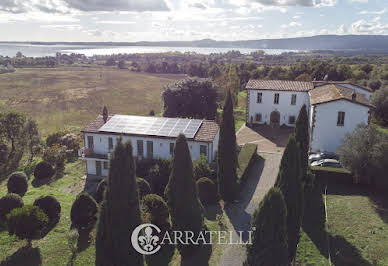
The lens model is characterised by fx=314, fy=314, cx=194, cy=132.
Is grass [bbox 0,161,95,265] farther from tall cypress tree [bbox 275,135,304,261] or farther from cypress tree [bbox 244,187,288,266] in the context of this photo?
tall cypress tree [bbox 275,135,304,261]

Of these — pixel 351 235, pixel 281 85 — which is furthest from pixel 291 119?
pixel 351 235

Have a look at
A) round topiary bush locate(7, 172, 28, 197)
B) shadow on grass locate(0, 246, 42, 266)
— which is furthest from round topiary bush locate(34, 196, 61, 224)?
round topiary bush locate(7, 172, 28, 197)

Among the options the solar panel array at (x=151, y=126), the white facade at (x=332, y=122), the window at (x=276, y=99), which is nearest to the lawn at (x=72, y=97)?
the solar panel array at (x=151, y=126)

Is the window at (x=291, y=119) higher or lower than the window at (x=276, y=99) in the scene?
lower

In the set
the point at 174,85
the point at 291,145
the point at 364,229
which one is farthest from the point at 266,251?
the point at 174,85

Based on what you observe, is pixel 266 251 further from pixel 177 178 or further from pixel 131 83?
pixel 131 83

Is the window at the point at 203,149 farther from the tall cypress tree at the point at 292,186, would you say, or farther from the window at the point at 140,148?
the tall cypress tree at the point at 292,186
